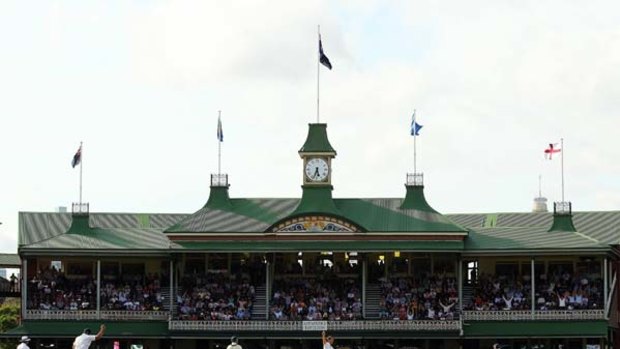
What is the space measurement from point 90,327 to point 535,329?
2084 cm

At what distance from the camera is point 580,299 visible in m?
69.0

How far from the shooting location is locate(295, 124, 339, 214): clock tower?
7106 centimetres

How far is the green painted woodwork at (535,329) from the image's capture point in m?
68.1

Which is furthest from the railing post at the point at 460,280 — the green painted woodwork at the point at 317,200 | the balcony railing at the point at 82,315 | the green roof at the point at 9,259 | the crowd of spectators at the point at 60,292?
the green roof at the point at 9,259

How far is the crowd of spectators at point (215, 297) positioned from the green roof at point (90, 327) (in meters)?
1.45

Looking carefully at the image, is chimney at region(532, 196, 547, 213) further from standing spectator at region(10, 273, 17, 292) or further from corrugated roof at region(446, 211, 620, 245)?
standing spectator at region(10, 273, 17, 292)

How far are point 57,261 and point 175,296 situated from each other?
849 centimetres

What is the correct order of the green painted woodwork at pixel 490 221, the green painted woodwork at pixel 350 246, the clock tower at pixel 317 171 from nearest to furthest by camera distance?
1. the green painted woodwork at pixel 350 246
2. the clock tower at pixel 317 171
3. the green painted woodwork at pixel 490 221

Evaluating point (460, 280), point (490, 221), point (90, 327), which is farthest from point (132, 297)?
point (490, 221)

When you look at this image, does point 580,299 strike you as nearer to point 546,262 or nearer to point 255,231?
point 546,262

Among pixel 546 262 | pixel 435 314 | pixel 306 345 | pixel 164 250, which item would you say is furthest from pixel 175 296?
pixel 546 262

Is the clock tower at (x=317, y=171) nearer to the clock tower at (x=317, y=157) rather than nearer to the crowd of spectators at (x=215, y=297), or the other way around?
the clock tower at (x=317, y=157)

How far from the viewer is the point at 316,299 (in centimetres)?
7000

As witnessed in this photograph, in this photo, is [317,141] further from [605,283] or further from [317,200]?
[605,283]
